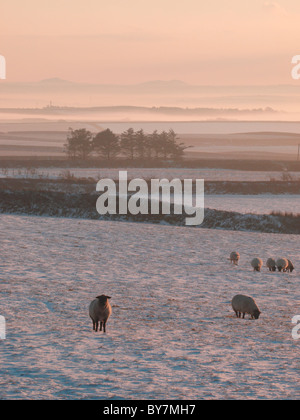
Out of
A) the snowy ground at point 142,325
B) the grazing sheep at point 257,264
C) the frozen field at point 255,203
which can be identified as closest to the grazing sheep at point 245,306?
the snowy ground at point 142,325

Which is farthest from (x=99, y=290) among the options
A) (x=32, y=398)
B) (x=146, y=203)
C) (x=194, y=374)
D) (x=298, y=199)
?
(x=298, y=199)

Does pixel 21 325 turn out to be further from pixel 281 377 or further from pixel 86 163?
pixel 86 163

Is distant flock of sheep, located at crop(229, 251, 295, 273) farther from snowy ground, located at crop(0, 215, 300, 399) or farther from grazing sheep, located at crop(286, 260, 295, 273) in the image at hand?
snowy ground, located at crop(0, 215, 300, 399)

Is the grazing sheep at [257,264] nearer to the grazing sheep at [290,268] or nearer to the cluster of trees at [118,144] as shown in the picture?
the grazing sheep at [290,268]

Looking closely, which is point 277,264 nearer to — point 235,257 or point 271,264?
point 271,264

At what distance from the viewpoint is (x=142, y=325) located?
18.9m

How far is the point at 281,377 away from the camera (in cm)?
1466

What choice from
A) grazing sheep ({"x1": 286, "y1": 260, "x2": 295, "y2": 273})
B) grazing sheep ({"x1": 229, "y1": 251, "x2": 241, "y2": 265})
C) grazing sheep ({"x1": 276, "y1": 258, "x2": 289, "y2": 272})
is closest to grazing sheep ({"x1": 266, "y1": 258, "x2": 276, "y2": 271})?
grazing sheep ({"x1": 276, "y1": 258, "x2": 289, "y2": 272})

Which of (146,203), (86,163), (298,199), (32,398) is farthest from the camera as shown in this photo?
(86,163)

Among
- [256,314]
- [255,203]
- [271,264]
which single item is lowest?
[256,314]

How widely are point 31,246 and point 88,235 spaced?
246 inches

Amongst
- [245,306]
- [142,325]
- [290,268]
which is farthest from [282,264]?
[142,325]

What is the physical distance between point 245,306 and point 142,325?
365 cm

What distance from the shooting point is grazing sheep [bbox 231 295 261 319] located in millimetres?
19906
